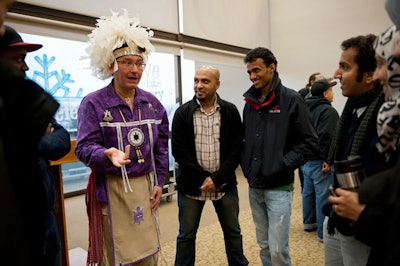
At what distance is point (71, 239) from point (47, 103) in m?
2.69

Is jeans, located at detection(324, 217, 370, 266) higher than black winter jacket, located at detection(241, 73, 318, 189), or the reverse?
black winter jacket, located at detection(241, 73, 318, 189)

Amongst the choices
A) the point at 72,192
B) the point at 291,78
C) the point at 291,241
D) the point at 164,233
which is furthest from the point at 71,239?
the point at 291,78

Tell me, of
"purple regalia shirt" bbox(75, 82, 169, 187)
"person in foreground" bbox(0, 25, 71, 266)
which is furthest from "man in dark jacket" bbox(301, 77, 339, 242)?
"person in foreground" bbox(0, 25, 71, 266)

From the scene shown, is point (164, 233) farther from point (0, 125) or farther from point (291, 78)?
point (291, 78)

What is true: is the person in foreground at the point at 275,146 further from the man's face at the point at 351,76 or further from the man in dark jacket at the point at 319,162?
the man in dark jacket at the point at 319,162

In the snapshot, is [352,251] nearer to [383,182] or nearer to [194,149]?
[383,182]

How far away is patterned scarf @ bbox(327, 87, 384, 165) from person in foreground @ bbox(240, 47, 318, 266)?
404 millimetres

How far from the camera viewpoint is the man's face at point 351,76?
1.30 m

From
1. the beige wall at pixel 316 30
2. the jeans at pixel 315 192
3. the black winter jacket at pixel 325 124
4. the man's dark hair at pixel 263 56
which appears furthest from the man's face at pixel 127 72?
the beige wall at pixel 316 30

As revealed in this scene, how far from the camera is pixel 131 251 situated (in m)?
1.60

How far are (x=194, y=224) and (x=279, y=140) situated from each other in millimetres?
807

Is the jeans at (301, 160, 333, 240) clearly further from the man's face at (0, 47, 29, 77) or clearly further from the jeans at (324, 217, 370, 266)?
the man's face at (0, 47, 29, 77)

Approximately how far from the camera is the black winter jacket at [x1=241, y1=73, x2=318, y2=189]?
1.81m

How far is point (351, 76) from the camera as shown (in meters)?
1.31
